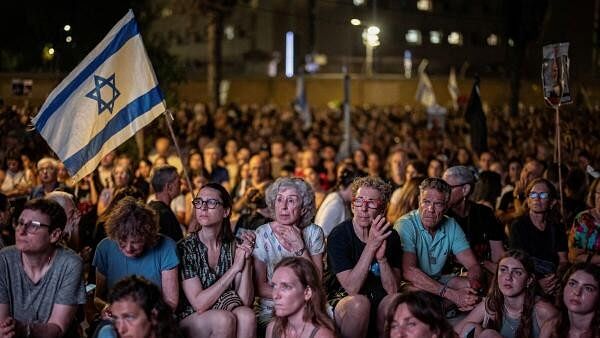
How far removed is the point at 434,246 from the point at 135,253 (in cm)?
249

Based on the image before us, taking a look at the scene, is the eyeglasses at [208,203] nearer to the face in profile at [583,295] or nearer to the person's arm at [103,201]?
the face in profile at [583,295]

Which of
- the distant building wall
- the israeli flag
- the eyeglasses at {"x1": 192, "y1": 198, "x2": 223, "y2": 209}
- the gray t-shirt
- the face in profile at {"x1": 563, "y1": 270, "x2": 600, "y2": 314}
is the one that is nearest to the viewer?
the gray t-shirt

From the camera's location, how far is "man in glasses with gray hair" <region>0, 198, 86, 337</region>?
Answer: 6.43m

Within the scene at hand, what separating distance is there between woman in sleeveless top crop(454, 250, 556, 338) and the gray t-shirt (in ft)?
8.97

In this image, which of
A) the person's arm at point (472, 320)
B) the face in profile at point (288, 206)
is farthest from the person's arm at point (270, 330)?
the person's arm at point (472, 320)

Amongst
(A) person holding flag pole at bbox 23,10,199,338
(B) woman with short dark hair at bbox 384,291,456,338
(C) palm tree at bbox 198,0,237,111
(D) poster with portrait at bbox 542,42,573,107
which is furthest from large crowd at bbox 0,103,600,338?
(C) palm tree at bbox 198,0,237,111

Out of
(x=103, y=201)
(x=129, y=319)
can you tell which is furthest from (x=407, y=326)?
(x=103, y=201)

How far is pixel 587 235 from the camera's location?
9.24m

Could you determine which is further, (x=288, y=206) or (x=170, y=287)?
(x=288, y=206)

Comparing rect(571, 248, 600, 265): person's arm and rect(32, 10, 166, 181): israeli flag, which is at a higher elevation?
rect(32, 10, 166, 181): israeli flag

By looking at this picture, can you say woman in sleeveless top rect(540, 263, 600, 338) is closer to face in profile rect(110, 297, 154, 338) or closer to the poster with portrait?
face in profile rect(110, 297, 154, 338)

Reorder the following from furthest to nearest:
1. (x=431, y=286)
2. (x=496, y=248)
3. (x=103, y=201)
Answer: (x=103, y=201) < (x=496, y=248) < (x=431, y=286)

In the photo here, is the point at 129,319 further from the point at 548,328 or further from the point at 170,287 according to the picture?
the point at 548,328

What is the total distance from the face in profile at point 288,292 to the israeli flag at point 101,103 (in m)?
2.76
